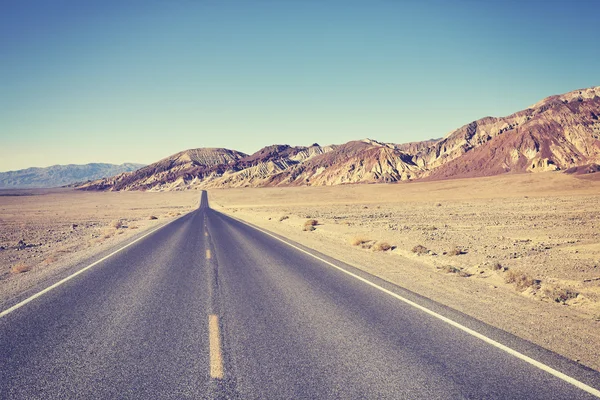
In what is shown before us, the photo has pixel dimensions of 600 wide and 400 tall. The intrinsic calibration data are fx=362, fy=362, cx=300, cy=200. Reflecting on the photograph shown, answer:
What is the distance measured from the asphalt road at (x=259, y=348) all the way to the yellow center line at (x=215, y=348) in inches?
0.9

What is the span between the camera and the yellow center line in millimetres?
4338

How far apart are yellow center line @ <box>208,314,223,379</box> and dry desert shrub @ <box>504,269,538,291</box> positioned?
7160mm

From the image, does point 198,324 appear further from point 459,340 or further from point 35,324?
point 459,340

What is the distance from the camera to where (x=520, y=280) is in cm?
897

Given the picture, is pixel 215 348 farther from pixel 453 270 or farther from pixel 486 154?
pixel 486 154

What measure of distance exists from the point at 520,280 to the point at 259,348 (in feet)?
23.6

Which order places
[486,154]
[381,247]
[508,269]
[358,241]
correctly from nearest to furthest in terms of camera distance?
[508,269]
[381,247]
[358,241]
[486,154]

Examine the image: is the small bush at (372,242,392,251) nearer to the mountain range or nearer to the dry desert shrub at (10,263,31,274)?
the dry desert shrub at (10,263,31,274)

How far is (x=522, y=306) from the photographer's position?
24.1 ft

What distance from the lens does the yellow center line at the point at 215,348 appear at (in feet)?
14.2

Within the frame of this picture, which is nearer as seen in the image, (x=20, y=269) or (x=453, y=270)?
(x=453, y=270)

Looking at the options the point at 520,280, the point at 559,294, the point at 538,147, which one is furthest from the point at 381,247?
the point at 538,147

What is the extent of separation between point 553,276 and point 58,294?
12494 mm

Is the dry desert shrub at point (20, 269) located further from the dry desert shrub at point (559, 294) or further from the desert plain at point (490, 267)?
the dry desert shrub at point (559, 294)
